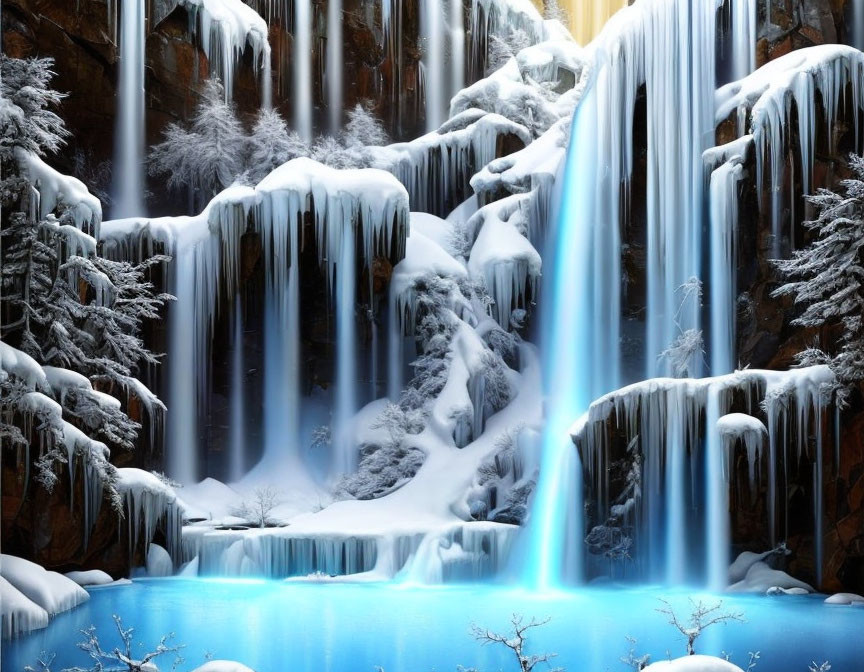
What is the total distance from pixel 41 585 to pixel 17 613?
1231mm

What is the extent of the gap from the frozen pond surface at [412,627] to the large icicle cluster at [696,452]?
1.06 metres

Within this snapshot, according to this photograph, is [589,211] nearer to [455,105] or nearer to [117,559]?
[455,105]

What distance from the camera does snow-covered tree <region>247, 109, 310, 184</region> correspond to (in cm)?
2761

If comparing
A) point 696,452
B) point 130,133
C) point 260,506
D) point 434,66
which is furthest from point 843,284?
point 434,66

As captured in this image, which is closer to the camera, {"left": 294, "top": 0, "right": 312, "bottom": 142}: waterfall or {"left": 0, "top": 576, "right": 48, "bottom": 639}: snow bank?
{"left": 0, "top": 576, "right": 48, "bottom": 639}: snow bank

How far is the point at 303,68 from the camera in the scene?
103ft

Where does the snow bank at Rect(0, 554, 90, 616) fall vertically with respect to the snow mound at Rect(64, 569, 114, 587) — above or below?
above

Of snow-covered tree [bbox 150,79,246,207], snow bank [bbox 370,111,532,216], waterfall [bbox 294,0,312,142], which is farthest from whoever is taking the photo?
waterfall [bbox 294,0,312,142]

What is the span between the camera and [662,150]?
22.0 metres

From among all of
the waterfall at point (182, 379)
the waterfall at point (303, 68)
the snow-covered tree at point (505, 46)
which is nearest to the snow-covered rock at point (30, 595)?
the waterfall at point (182, 379)

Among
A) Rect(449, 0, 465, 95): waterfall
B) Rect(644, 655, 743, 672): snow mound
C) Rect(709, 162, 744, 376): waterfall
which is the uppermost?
Rect(449, 0, 465, 95): waterfall

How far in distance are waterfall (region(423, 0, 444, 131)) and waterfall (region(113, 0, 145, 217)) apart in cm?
925

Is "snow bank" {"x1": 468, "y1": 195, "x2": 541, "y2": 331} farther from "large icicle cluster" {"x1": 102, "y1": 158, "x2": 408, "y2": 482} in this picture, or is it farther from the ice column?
the ice column

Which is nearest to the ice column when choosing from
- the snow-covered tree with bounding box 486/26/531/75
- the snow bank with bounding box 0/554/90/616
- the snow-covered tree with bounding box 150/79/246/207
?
the snow-covered tree with bounding box 150/79/246/207
